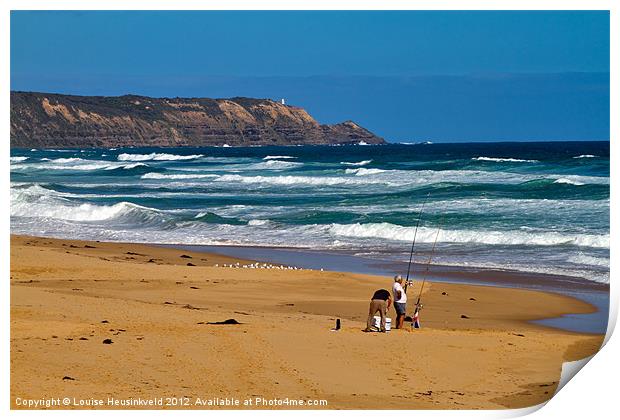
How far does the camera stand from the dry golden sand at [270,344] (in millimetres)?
7246

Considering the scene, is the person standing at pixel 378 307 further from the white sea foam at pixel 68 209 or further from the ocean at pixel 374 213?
the white sea foam at pixel 68 209

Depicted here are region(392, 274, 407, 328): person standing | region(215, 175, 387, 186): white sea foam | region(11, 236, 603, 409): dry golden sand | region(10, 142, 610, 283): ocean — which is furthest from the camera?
region(215, 175, 387, 186): white sea foam

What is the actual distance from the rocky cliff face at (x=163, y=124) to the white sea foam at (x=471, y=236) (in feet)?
185

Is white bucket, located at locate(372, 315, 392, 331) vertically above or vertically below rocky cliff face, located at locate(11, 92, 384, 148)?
below

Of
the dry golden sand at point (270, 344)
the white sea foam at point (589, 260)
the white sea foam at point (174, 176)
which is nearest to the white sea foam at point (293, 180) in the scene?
the white sea foam at point (174, 176)

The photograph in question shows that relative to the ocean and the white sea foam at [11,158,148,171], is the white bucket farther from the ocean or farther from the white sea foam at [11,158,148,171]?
the white sea foam at [11,158,148,171]

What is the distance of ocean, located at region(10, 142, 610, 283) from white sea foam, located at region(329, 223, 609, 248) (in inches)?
1.0

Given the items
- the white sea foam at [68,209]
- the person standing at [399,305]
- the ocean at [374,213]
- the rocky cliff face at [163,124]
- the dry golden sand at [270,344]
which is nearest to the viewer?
the dry golden sand at [270,344]

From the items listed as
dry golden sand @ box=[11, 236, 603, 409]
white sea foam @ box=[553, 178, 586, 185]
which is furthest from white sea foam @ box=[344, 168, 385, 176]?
dry golden sand @ box=[11, 236, 603, 409]

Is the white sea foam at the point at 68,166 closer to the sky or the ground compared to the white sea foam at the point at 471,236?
closer to the ground

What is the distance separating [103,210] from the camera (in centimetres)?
2486

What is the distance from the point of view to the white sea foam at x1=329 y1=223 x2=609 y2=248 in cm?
1758

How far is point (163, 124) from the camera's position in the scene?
335ft
